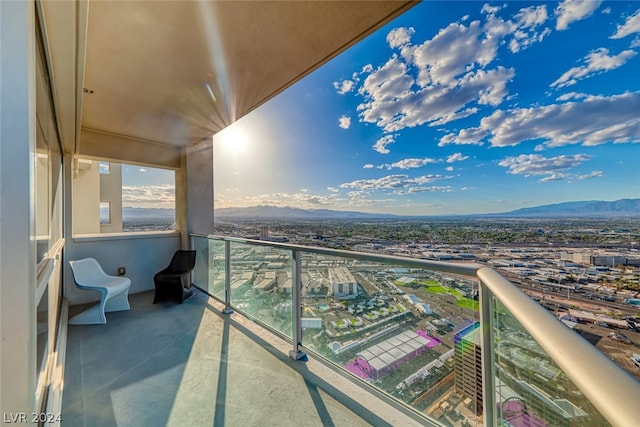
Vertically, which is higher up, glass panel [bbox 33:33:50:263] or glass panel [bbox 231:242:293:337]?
glass panel [bbox 33:33:50:263]

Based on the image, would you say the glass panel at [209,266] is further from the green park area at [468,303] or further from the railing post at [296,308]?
the green park area at [468,303]

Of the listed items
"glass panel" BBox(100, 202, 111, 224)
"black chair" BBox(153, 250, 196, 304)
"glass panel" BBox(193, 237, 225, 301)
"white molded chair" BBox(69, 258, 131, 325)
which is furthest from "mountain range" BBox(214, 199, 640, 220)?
"glass panel" BBox(100, 202, 111, 224)

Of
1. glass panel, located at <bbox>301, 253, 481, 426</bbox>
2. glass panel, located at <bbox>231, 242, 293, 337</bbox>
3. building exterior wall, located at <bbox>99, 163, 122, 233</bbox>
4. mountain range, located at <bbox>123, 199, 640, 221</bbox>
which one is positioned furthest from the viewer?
building exterior wall, located at <bbox>99, 163, 122, 233</bbox>

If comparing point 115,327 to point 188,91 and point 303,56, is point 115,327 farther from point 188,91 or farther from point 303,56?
Result: point 303,56

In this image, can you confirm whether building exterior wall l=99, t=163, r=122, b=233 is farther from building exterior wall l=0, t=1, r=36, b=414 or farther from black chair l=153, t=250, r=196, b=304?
building exterior wall l=0, t=1, r=36, b=414

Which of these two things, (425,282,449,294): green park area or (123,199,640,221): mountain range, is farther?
(123,199,640,221): mountain range

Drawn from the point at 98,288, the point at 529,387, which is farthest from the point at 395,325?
the point at 98,288

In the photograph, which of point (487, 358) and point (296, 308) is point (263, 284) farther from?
point (487, 358)
